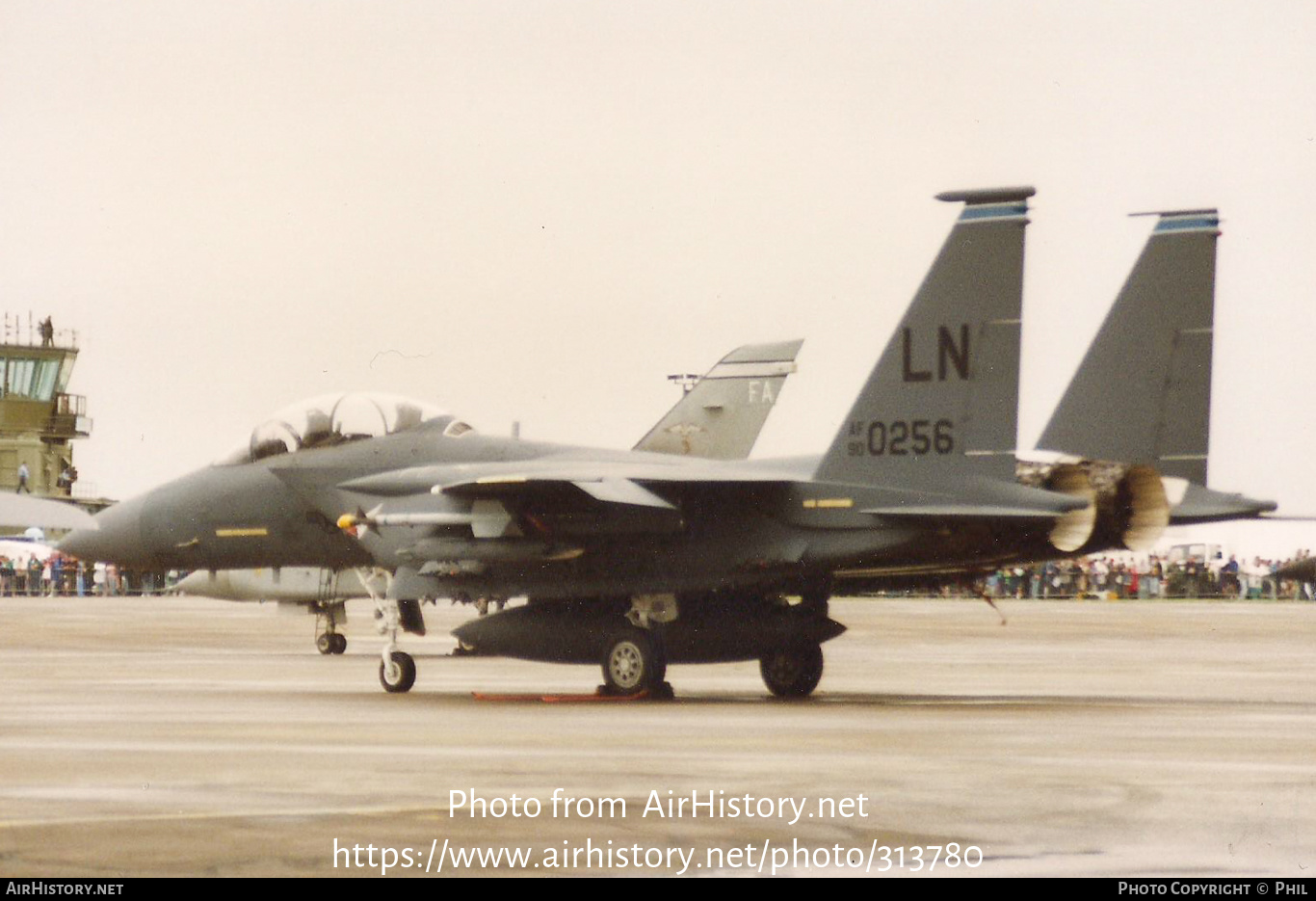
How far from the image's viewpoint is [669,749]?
13.5 metres

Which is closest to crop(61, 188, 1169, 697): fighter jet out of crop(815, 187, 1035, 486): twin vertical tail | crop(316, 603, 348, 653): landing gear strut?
crop(815, 187, 1035, 486): twin vertical tail

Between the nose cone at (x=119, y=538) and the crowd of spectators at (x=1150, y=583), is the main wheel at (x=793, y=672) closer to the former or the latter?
the nose cone at (x=119, y=538)

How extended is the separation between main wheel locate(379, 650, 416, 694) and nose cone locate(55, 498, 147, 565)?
3.43 m

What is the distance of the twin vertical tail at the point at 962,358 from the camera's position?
16.9 metres

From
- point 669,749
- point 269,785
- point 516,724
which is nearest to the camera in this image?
point 269,785

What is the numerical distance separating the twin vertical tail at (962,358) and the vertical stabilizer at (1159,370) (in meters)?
1.70

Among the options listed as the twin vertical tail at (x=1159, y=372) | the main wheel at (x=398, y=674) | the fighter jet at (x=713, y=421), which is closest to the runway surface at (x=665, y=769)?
the main wheel at (x=398, y=674)

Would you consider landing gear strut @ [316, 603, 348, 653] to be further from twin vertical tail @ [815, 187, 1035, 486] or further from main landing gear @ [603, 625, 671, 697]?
twin vertical tail @ [815, 187, 1035, 486]

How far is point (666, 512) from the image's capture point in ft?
60.5

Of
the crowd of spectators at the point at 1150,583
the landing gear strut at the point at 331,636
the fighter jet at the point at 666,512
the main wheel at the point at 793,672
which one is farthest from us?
the crowd of spectators at the point at 1150,583

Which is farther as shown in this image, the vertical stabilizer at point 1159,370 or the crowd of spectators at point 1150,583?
the crowd of spectators at point 1150,583
